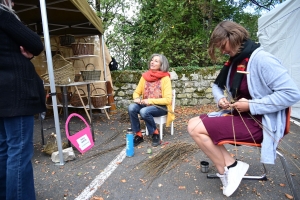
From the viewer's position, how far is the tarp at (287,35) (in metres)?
4.19

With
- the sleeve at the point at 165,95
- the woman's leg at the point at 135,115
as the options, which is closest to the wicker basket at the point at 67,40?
the woman's leg at the point at 135,115

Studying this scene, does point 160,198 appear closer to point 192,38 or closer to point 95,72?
point 95,72

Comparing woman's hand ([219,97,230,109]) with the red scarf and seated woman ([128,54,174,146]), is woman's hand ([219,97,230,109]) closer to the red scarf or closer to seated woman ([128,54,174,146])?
seated woman ([128,54,174,146])

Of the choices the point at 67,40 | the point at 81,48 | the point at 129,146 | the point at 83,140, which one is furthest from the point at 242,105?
the point at 67,40

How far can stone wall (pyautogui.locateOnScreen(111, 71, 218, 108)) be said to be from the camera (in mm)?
→ 6070

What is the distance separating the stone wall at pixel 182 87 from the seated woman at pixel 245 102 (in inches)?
163

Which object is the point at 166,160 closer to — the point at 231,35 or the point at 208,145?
the point at 208,145

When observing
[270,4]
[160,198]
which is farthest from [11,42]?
[270,4]

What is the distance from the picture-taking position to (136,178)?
2.32 meters

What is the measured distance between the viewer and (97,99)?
15.5 feet

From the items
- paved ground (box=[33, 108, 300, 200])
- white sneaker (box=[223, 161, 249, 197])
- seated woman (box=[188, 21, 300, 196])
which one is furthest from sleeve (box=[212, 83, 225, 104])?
paved ground (box=[33, 108, 300, 200])

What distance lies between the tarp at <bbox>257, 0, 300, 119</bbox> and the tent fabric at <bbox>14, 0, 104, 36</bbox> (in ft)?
12.4

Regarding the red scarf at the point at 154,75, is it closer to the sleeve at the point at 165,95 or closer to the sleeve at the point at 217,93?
the sleeve at the point at 165,95

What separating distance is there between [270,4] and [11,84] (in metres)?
11.5
